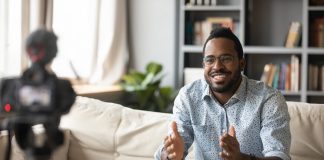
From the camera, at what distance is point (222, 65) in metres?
1.66

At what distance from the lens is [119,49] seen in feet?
13.6

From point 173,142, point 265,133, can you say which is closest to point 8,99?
point 173,142

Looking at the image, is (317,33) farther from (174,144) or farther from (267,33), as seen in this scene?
(174,144)

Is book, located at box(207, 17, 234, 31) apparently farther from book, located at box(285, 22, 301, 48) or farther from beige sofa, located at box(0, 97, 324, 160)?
beige sofa, located at box(0, 97, 324, 160)

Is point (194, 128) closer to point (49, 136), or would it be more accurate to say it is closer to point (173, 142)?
point (173, 142)

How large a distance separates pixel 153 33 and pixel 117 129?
2067 millimetres

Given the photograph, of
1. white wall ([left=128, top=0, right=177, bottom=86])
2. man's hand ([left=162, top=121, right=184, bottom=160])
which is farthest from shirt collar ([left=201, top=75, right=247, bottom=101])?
white wall ([left=128, top=0, right=177, bottom=86])

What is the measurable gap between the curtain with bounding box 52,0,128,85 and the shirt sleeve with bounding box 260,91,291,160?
2.28 meters

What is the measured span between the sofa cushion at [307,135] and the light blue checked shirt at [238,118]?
1.39ft

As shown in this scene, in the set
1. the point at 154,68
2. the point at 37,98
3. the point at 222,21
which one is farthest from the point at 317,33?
the point at 37,98

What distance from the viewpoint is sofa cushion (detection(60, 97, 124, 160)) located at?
236 centimetres

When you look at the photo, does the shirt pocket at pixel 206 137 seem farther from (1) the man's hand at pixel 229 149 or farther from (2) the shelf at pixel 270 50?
(2) the shelf at pixel 270 50

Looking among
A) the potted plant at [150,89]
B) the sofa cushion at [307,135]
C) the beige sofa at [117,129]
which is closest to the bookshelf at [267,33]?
the potted plant at [150,89]

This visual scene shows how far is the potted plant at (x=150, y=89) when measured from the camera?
3873mm
